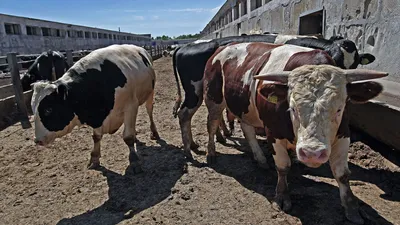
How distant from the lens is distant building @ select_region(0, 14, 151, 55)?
2423 cm

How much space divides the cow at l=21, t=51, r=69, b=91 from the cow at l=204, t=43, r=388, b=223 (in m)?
6.19

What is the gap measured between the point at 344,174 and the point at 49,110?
3.08m

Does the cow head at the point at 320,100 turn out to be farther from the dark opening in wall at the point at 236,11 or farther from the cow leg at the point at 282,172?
the dark opening in wall at the point at 236,11

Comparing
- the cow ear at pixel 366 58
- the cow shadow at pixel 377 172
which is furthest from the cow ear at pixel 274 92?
the cow ear at pixel 366 58

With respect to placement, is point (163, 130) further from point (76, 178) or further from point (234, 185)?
point (234, 185)

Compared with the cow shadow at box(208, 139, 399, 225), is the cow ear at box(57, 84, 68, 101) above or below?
above

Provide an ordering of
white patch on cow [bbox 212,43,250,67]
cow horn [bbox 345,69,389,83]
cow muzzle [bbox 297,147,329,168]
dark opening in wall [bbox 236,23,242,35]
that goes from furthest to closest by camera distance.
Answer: dark opening in wall [bbox 236,23,242,35], white patch on cow [bbox 212,43,250,67], cow horn [bbox 345,69,389,83], cow muzzle [bbox 297,147,329,168]

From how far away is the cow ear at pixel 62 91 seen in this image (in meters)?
3.71

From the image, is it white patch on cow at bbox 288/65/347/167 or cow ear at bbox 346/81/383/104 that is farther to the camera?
cow ear at bbox 346/81/383/104

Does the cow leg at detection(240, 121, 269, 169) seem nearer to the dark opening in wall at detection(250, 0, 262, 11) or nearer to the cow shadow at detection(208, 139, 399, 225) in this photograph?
the cow shadow at detection(208, 139, 399, 225)

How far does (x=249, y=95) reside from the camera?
136 inches

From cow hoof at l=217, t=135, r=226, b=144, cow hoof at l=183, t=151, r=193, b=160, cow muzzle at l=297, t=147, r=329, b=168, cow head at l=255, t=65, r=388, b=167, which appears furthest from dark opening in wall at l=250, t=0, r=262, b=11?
cow muzzle at l=297, t=147, r=329, b=168

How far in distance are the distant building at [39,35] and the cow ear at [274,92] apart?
24.3m

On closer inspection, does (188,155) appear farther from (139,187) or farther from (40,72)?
(40,72)
